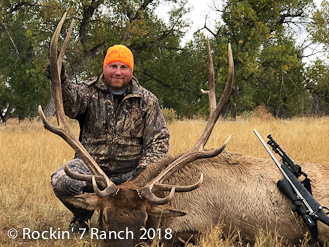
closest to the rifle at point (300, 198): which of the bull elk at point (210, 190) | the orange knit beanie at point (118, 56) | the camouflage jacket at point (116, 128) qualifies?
the bull elk at point (210, 190)

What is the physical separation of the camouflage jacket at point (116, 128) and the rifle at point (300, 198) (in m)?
1.39

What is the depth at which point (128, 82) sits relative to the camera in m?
4.15

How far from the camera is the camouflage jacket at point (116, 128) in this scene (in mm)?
3953

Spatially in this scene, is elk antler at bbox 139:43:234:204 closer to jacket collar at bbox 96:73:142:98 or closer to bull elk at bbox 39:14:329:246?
bull elk at bbox 39:14:329:246

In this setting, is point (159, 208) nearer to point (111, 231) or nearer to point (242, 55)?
point (111, 231)

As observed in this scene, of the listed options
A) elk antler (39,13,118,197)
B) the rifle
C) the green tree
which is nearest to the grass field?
the rifle

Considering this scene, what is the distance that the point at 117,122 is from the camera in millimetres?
3980

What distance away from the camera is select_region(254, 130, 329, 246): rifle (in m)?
2.89

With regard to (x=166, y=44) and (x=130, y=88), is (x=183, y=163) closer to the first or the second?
(x=130, y=88)

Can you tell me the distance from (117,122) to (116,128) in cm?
7

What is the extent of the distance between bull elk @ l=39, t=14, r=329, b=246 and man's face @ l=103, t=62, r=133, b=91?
82 centimetres

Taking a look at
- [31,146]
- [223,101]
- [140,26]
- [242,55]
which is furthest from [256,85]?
[223,101]

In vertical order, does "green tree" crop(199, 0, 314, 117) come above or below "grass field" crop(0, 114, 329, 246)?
above

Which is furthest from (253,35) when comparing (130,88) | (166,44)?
(130,88)
